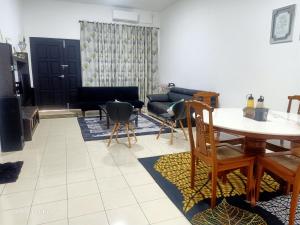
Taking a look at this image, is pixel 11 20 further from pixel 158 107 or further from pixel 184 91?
pixel 184 91

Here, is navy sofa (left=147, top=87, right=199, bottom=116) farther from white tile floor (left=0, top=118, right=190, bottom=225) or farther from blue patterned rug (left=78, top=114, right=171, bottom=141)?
white tile floor (left=0, top=118, right=190, bottom=225)

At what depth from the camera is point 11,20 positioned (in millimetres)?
4527

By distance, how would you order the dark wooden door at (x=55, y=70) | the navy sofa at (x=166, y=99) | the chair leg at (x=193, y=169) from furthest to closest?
the dark wooden door at (x=55, y=70)
the navy sofa at (x=166, y=99)
the chair leg at (x=193, y=169)

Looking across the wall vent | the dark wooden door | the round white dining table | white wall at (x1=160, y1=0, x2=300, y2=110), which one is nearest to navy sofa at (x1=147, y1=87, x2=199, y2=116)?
white wall at (x1=160, y1=0, x2=300, y2=110)

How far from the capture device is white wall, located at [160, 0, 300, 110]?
323cm

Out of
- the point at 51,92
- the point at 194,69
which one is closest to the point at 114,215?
the point at 194,69

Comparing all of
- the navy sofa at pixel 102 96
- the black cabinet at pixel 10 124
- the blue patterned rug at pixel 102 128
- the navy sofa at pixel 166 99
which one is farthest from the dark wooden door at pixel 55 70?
the black cabinet at pixel 10 124

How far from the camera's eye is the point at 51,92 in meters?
6.36

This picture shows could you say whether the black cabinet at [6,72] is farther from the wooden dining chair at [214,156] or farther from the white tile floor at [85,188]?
the wooden dining chair at [214,156]

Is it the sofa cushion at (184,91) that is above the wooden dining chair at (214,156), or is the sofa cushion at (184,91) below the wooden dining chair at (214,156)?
above

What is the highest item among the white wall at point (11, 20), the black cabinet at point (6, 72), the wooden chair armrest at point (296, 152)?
the white wall at point (11, 20)

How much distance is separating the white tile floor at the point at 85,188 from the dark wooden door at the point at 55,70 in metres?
2.98

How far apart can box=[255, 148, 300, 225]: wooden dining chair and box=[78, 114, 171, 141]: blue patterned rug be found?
255 centimetres

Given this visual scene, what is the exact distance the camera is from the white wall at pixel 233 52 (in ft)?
10.6
